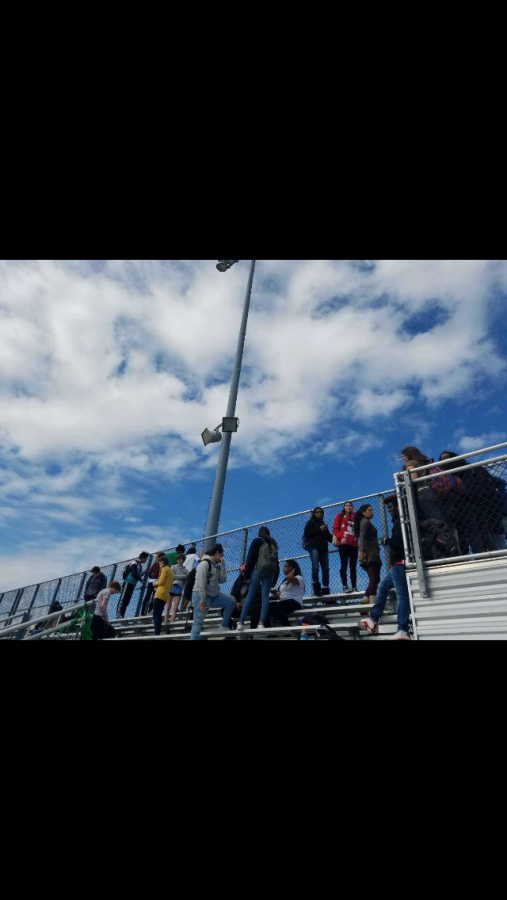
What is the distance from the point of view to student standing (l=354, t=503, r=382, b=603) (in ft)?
22.4

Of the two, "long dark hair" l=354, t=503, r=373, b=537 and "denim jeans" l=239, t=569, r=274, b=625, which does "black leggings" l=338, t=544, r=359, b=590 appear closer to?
"long dark hair" l=354, t=503, r=373, b=537

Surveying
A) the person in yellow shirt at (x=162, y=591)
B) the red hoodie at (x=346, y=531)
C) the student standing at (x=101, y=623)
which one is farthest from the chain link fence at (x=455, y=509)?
the student standing at (x=101, y=623)

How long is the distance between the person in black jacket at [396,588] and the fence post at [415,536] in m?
0.20

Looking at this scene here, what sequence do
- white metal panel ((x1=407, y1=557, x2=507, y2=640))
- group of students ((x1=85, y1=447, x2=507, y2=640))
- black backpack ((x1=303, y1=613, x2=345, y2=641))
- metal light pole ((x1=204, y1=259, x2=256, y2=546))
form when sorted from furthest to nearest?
metal light pole ((x1=204, y1=259, x2=256, y2=546)), black backpack ((x1=303, y1=613, x2=345, y2=641)), group of students ((x1=85, y1=447, x2=507, y2=640)), white metal panel ((x1=407, y1=557, x2=507, y2=640))

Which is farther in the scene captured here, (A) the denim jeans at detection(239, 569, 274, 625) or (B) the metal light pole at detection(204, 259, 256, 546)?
(B) the metal light pole at detection(204, 259, 256, 546)

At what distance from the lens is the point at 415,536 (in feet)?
18.2

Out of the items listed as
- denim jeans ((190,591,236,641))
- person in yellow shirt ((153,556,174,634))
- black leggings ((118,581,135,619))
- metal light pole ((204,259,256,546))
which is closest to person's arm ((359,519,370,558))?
denim jeans ((190,591,236,641))

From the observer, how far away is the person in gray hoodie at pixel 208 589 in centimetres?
721

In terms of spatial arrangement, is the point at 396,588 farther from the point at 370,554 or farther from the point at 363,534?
the point at 363,534
